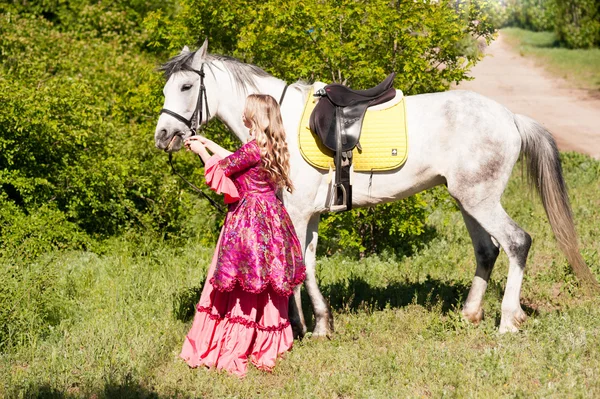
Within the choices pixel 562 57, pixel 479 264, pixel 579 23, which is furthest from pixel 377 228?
pixel 579 23

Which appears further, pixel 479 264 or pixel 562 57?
pixel 562 57

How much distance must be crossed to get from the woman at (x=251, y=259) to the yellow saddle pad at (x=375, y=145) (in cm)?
38

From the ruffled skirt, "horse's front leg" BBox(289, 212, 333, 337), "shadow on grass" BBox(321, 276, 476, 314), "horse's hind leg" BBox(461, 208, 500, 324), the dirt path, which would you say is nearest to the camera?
the ruffled skirt

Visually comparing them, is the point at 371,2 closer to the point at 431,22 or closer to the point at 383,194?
the point at 431,22

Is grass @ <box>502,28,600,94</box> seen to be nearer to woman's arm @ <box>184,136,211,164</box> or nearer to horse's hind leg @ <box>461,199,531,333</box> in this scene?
horse's hind leg @ <box>461,199,531,333</box>

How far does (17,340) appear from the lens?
244 inches

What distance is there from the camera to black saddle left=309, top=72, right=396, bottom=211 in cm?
571

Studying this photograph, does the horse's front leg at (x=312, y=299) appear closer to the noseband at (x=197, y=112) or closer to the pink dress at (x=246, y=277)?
the pink dress at (x=246, y=277)

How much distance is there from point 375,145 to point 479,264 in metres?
A: 1.48

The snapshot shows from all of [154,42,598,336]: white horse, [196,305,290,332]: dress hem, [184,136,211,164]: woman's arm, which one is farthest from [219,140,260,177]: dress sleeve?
[196,305,290,332]: dress hem

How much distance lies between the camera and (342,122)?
573 cm

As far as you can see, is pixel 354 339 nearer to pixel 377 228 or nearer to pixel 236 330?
pixel 236 330

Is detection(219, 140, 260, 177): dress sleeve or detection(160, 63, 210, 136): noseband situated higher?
detection(160, 63, 210, 136): noseband

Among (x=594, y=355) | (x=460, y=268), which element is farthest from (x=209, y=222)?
(x=594, y=355)
